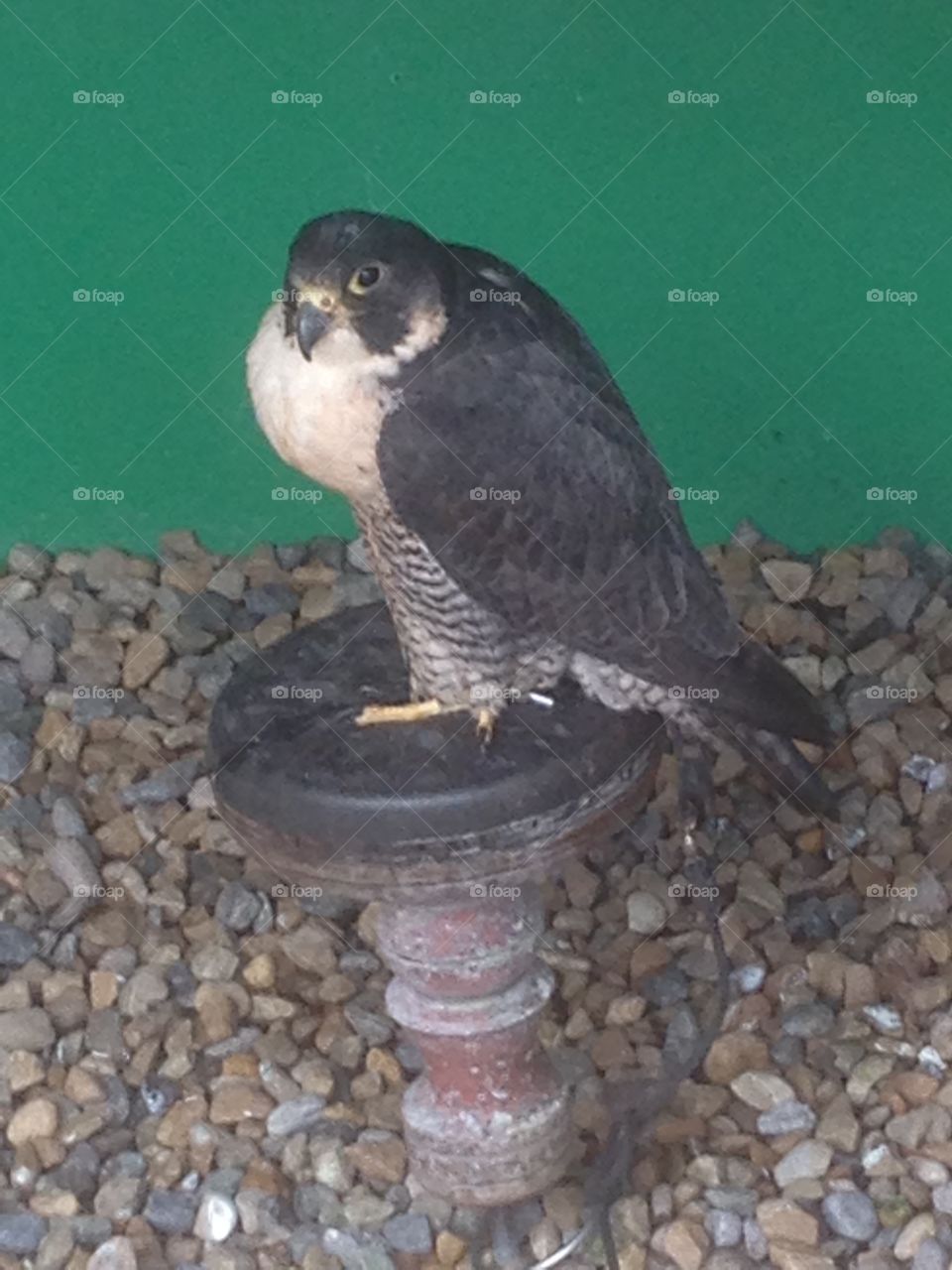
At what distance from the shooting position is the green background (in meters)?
2.81

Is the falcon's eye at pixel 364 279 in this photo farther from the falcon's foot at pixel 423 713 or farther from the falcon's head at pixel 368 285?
the falcon's foot at pixel 423 713

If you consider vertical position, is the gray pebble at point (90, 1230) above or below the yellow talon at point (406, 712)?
below

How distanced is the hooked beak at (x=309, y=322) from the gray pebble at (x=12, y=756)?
1397mm

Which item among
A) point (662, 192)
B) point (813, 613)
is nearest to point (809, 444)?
point (813, 613)

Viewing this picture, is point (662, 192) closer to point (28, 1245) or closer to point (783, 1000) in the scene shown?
point (783, 1000)

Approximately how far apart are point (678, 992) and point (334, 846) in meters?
0.87

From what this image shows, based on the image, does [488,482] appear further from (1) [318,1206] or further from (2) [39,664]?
(2) [39,664]

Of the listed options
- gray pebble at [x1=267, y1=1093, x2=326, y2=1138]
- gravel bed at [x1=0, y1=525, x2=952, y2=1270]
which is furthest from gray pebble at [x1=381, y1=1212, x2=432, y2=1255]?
gray pebble at [x1=267, y1=1093, x2=326, y2=1138]

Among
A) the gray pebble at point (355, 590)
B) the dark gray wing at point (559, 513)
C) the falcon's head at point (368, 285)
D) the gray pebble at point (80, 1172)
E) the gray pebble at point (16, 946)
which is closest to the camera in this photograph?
the falcon's head at point (368, 285)

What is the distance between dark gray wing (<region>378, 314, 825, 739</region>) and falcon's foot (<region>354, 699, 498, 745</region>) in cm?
12

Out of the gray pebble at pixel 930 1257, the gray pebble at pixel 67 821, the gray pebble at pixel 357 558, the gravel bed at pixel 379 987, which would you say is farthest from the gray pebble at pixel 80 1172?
the gray pebble at pixel 357 558

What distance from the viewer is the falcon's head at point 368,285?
1804mm

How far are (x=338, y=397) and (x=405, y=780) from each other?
450 mm

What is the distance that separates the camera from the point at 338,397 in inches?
74.4
